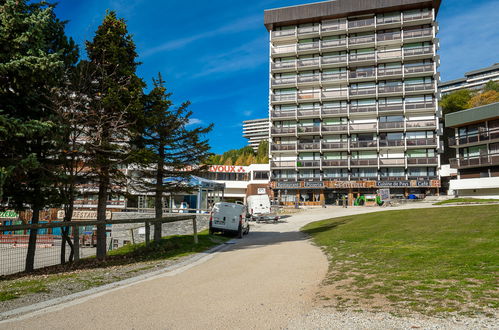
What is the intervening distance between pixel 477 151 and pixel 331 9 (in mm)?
36982

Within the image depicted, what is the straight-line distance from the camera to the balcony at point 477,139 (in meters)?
41.1

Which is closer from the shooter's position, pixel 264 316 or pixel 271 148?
pixel 264 316

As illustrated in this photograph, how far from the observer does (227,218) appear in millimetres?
23109

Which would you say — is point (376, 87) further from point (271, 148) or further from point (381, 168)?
point (271, 148)

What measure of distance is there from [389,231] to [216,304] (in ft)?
44.6

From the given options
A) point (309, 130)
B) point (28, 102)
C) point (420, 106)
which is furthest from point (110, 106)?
point (420, 106)

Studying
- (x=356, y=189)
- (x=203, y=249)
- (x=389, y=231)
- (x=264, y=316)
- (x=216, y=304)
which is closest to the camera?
(x=264, y=316)

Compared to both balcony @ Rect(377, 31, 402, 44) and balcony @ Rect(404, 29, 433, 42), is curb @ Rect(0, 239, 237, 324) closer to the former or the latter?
balcony @ Rect(377, 31, 402, 44)

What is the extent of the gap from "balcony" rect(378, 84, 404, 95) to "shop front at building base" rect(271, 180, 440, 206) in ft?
52.2

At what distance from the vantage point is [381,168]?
196ft

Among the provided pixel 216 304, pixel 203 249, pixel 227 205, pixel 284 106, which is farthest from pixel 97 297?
pixel 284 106

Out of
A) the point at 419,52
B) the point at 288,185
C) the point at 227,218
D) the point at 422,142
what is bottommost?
the point at 227,218

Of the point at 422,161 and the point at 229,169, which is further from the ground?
the point at 229,169

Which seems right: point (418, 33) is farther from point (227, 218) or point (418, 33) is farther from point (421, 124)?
point (227, 218)
